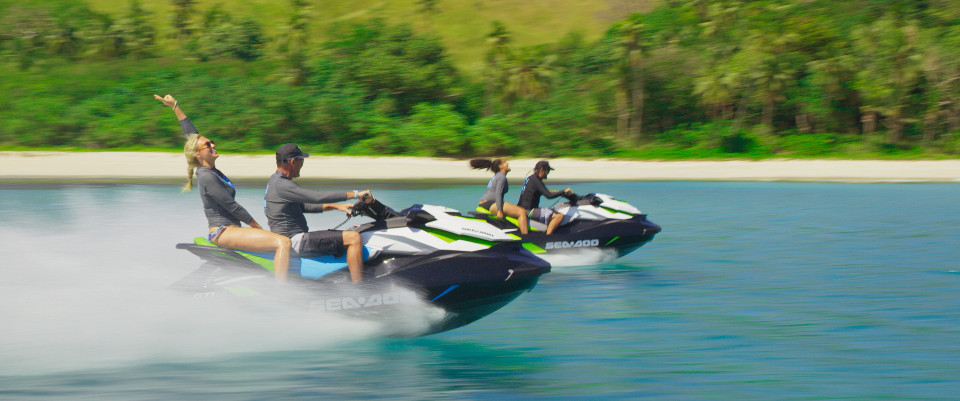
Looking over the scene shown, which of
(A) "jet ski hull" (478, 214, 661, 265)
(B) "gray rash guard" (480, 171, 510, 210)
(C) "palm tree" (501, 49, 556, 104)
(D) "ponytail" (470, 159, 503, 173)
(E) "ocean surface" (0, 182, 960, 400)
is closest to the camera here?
(E) "ocean surface" (0, 182, 960, 400)

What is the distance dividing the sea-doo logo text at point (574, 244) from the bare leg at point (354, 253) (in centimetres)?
474

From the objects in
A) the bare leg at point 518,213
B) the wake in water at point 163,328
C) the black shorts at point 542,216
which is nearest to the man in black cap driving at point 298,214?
the wake in water at point 163,328

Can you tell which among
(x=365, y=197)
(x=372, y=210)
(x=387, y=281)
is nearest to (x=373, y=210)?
(x=372, y=210)

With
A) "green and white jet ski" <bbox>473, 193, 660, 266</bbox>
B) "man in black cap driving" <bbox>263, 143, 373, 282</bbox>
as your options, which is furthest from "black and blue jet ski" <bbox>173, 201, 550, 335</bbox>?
"green and white jet ski" <bbox>473, 193, 660, 266</bbox>

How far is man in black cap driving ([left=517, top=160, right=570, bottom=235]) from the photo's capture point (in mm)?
10113

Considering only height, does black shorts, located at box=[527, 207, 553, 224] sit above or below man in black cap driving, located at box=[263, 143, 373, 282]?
below

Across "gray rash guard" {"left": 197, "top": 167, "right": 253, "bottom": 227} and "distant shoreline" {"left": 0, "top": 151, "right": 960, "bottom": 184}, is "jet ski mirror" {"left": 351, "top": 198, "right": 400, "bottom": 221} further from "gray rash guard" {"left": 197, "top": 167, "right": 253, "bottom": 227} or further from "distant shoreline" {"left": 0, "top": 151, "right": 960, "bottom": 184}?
"distant shoreline" {"left": 0, "top": 151, "right": 960, "bottom": 184}

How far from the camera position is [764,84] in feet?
164

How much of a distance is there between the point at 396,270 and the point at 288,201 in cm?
86

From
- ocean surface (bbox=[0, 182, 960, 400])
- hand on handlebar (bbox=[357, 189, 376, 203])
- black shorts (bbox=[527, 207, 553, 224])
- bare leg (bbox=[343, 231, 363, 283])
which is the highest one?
hand on handlebar (bbox=[357, 189, 376, 203])

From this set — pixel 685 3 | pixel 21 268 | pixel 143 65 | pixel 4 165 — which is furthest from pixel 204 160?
pixel 685 3

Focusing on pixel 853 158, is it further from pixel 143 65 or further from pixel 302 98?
pixel 143 65

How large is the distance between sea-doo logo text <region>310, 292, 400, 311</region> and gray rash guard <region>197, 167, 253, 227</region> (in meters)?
0.75

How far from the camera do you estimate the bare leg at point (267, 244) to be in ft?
19.2
